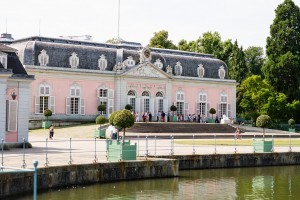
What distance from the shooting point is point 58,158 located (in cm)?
2691

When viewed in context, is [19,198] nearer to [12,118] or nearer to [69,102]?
[12,118]

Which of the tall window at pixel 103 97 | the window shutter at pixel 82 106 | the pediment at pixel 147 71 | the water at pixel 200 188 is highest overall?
the pediment at pixel 147 71

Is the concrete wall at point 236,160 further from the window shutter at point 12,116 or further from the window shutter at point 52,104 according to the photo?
the window shutter at point 52,104

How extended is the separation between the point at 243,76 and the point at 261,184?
59825mm

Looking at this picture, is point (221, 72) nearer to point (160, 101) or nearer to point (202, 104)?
point (202, 104)

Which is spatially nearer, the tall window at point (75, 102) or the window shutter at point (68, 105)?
the window shutter at point (68, 105)

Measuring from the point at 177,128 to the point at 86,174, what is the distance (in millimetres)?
32767

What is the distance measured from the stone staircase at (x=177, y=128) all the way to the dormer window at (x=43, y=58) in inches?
466

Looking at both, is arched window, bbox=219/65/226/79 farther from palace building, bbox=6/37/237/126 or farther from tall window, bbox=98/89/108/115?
tall window, bbox=98/89/108/115

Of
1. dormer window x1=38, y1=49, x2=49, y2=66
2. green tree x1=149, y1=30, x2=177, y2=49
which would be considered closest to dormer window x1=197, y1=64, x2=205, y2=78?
green tree x1=149, y1=30, x2=177, y2=49

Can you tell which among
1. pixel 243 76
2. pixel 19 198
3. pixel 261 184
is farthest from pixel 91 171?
pixel 243 76

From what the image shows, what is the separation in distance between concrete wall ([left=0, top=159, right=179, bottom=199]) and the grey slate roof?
33.3m

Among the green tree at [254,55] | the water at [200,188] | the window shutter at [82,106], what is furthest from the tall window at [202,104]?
the water at [200,188]

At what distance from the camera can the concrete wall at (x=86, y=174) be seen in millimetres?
21469
